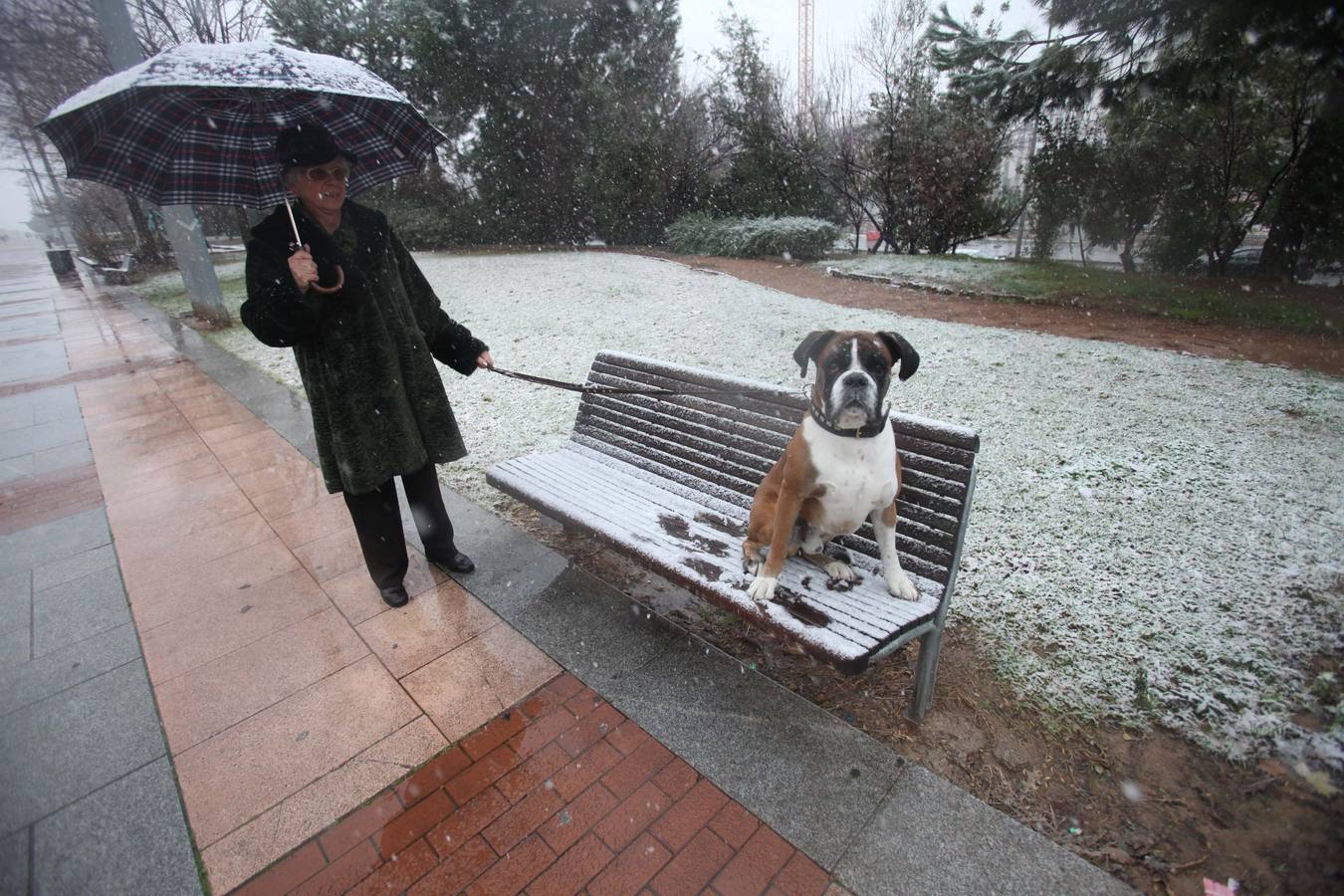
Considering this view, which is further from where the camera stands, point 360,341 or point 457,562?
point 457,562

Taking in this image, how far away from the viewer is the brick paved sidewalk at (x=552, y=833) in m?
1.81

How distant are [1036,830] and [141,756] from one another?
3.04 m

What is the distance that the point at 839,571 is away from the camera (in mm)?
2381

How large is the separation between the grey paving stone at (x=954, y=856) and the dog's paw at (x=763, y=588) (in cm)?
73

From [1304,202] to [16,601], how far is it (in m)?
14.8

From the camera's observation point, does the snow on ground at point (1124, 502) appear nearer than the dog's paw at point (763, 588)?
No

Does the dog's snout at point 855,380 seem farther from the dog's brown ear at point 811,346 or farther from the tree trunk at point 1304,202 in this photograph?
the tree trunk at point 1304,202

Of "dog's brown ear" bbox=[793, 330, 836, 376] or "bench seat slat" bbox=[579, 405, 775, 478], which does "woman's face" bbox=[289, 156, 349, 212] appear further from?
"dog's brown ear" bbox=[793, 330, 836, 376]

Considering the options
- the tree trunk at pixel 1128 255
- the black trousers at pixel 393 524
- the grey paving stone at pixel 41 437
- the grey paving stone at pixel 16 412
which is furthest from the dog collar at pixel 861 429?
the tree trunk at pixel 1128 255

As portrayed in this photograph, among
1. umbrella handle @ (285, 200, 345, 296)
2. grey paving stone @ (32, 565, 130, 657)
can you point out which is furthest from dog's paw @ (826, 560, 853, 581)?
grey paving stone @ (32, 565, 130, 657)

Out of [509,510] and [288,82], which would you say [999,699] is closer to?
[509,510]

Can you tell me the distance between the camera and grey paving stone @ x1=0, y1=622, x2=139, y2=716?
102 inches

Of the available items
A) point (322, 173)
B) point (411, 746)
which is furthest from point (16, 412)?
point (411, 746)

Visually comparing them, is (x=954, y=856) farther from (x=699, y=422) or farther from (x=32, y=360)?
(x=32, y=360)
